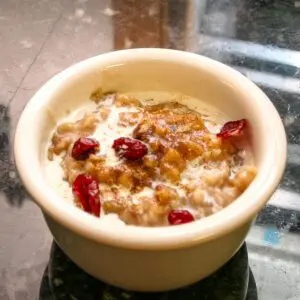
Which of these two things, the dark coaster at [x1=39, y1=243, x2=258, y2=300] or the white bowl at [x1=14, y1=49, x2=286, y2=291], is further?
the dark coaster at [x1=39, y1=243, x2=258, y2=300]

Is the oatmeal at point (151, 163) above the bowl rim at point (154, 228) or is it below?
below

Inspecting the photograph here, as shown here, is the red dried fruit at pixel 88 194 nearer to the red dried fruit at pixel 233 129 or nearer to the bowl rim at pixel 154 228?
the bowl rim at pixel 154 228

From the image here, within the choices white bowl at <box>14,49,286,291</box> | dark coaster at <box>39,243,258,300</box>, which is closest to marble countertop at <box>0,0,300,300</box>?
dark coaster at <box>39,243,258,300</box>

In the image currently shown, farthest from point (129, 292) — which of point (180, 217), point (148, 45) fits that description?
point (148, 45)

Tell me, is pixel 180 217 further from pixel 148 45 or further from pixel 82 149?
pixel 148 45

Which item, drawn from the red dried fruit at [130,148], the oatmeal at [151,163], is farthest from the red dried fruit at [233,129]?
the red dried fruit at [130,148]

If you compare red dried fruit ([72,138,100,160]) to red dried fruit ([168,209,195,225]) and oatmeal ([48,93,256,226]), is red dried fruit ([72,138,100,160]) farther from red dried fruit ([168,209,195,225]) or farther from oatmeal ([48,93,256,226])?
red dried fruit ([168,209,195,225])

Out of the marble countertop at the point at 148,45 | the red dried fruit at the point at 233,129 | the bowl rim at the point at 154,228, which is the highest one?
Result: the bowl rim at the point at 154,228

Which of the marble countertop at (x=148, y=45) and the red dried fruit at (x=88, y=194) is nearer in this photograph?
the red dried fruit at (x=88, y=194)
